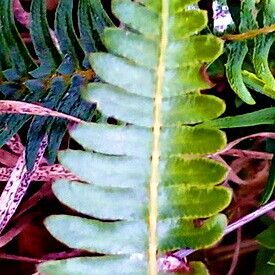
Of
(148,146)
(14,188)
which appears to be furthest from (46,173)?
(148,146)

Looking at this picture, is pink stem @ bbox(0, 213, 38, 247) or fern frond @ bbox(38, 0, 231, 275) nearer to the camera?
fern frond @ bbox(38, 0, 231, 275)

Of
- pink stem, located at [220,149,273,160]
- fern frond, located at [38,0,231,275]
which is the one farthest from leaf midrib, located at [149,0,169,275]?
pink stem, located at [220,149,273,160]

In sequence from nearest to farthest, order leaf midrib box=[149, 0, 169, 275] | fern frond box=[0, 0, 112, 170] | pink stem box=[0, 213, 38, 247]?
leaf midrib box=[149, 0, 169, 275], fern frond box=[0, 0, 112, 170], pink stem box=[0, 213, 38, 247]

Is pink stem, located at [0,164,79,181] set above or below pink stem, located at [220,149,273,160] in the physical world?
below

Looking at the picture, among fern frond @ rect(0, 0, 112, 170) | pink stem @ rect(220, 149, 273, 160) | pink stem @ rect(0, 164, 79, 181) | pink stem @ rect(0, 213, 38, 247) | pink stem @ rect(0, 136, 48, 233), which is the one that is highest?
fern frond @ rect(0, 0, 112, 170)

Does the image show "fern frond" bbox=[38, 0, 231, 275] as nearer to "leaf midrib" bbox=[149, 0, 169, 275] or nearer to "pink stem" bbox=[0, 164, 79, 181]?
"leaf midrib" bbox=[149, 0, 169, 275]

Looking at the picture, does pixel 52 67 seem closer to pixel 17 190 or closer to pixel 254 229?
pixel 17 190

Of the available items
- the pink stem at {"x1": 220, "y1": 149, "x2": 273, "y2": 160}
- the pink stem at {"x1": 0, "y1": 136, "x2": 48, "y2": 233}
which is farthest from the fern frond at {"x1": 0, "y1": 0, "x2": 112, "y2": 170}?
the pink stem at {"x1": 220, "y1": 149, "x2": 273, "y2": 160}

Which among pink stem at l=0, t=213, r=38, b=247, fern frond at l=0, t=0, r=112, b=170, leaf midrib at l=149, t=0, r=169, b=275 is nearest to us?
leaf midrib at l=149, t=0, r=169, b=275

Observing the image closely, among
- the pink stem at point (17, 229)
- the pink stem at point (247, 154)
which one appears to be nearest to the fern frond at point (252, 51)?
the pink stem at point (247, 154)

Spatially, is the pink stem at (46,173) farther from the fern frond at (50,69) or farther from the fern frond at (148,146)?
the fern frond at (148,146)
